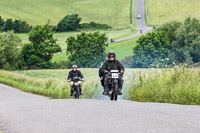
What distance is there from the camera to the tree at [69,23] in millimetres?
131875

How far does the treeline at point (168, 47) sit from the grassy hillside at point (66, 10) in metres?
34.0

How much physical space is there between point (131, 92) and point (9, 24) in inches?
4621

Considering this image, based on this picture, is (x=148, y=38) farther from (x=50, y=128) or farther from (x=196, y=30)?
(x=50, y=128)

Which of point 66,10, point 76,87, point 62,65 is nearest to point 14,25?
point 66,10

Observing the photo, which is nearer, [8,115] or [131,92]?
[8,115]

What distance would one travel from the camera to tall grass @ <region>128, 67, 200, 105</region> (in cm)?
1333

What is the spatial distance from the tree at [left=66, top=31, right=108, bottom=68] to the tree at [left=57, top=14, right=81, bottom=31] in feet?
91.4

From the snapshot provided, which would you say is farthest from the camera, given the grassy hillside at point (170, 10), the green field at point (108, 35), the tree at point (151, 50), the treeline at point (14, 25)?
the treeline at point (14, 25)

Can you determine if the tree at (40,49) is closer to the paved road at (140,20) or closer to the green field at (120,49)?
the green field at (120,49)

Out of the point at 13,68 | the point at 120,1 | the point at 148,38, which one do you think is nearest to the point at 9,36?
the point at 13,68

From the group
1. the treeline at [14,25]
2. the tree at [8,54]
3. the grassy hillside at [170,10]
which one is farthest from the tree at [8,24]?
the tree at [8,54]

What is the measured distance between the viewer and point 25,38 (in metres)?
125

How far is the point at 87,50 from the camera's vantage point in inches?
3942

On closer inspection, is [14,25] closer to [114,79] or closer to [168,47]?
[168,47]
